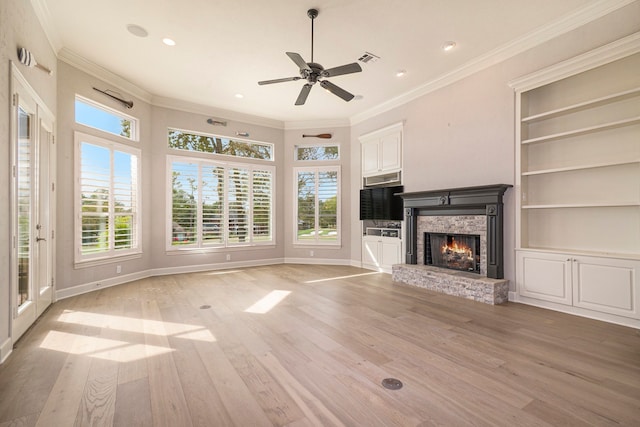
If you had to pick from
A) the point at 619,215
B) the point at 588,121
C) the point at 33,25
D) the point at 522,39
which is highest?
the point at 522,39

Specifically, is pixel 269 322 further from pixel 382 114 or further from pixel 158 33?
pixel 382 114

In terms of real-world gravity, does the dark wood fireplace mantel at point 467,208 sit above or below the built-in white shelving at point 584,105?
below

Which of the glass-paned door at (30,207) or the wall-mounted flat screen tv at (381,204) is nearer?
the glass-paned door at (30,207)

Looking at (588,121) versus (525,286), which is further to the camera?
(525,286)

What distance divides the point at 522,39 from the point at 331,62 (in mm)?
2645

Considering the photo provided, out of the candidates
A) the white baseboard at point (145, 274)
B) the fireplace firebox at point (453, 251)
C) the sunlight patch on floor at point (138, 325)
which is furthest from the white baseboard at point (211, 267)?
the fireplace firebox at point (453, 251)

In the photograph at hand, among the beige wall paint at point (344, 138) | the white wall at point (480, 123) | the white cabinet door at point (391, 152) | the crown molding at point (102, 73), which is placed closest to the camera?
the beige wall paint at point (344, 138)

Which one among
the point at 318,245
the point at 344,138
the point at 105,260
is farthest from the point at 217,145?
the point at 318,245

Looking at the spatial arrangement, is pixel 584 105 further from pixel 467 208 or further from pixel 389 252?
pixel 389 252

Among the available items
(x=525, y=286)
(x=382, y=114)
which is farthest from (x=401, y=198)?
(x=525, y=286)

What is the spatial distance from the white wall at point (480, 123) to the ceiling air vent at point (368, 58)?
4.82 feet

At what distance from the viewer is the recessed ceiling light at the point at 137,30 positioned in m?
3.78

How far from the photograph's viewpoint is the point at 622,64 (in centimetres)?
345

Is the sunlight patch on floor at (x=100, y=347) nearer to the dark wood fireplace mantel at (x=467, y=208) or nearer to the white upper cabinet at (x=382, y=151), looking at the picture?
the dark wood fireplace mantel at (x=467, y=208)
